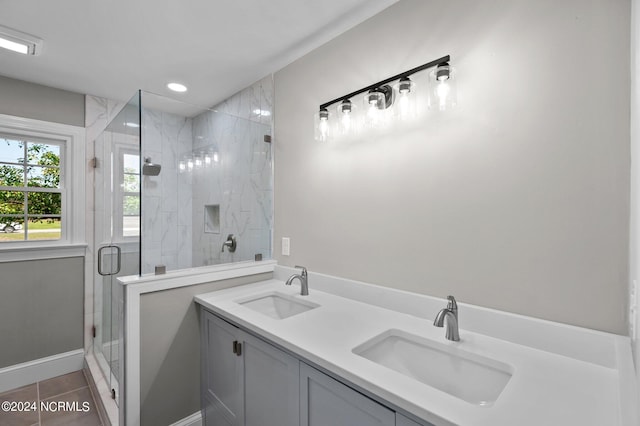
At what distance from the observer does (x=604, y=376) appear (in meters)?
0.92

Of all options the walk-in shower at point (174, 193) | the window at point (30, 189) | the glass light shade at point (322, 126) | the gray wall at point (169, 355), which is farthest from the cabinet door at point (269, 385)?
the window at point (30, 189)

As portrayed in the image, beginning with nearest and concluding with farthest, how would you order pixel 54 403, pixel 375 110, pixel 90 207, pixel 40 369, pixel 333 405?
pixel 333 405, pixel 375 110, pixel 54 403, pixel 40 369, pixel 90 207

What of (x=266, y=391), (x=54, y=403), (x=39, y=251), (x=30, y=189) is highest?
(x=30, y=189)

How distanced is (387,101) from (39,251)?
118 inches

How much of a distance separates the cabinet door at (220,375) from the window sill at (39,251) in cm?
175

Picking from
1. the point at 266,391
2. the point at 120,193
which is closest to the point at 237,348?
the point at 266,391

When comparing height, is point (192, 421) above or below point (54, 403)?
above

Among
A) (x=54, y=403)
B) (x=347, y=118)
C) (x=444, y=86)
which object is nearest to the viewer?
(x=444, y=86)

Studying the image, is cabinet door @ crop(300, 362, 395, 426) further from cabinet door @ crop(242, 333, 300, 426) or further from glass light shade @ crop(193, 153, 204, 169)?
glass light shade @ crop(193, 153, 204, 169)

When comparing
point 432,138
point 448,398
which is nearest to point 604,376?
point 448,398

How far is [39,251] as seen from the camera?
2484mm

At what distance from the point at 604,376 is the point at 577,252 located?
1.28ft

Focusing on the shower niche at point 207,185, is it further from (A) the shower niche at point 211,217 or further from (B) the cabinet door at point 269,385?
Answer: (B) the cabinet door at point 269,385

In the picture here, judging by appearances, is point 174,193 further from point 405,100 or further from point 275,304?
point 405,100
